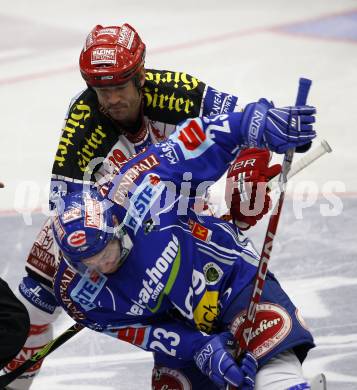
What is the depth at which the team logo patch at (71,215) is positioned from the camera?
349 cm

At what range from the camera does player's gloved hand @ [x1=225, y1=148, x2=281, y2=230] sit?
4.00 meters

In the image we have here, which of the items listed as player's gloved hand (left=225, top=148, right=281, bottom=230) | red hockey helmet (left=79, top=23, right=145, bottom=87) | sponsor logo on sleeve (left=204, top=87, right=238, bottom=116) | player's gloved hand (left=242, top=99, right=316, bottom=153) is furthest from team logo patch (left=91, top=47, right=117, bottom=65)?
player's gloved hand (left=242, top=99, right=316, bottom=153)

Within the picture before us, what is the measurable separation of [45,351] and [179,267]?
0.77m

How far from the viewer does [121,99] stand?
405 cm

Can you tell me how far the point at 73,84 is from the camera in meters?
7.55

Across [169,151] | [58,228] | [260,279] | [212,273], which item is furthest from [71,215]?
[260,279]

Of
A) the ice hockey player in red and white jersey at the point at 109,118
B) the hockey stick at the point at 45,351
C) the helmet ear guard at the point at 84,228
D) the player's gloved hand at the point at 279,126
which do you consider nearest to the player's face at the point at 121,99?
the ice hockey player in red and white jersey at the point at 109,118

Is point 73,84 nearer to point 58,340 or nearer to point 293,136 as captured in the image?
point 58,340

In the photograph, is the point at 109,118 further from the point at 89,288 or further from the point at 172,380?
the point at 172,380

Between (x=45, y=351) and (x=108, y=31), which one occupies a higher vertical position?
(x=108, y=31)

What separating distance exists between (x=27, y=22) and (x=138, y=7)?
0.88 meters

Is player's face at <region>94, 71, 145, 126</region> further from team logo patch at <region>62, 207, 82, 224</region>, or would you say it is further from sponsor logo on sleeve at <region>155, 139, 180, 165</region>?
team logo patch at <region>62, 207, 82, 224</region>

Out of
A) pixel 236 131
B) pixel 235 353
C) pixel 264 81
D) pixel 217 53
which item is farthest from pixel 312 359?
pixel 217 53

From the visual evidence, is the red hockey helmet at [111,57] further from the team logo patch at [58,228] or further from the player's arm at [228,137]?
the team logo patch at [58,228]
